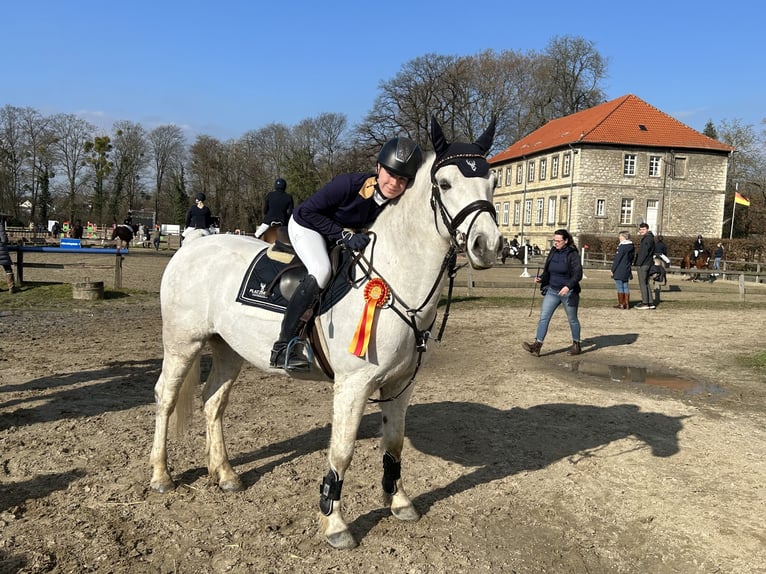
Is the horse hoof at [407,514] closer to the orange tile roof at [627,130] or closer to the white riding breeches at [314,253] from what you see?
the white riding breeches at [314,253]

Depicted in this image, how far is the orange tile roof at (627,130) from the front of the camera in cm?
5009

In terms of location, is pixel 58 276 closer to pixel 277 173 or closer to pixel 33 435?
pixel 33 435

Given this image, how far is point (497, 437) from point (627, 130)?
52.2 meters

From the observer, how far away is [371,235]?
393 cm

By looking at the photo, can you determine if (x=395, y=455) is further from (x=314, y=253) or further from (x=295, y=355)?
(x=314, y=253)

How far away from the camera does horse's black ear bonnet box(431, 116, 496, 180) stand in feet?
11.2

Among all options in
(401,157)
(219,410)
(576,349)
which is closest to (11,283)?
(219,410)

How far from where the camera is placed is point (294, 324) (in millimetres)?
3986

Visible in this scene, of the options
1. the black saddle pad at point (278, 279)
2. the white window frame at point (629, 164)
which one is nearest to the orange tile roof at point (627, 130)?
the white window frame at point (629, 164)

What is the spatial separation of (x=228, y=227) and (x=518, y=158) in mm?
31508

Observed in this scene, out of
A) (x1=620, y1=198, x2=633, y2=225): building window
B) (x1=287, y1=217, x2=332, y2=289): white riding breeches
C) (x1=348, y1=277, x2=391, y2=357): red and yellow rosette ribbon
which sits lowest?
(x1=348, y1=277, x2=391, y2=357): red and yellow rosette ribbon

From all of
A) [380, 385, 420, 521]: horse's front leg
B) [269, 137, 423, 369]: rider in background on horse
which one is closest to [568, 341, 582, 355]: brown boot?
[380, 385, 420, 521]: horse's front leg

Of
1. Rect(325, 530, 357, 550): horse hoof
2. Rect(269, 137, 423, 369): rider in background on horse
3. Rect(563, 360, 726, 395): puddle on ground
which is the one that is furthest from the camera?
Rect(563, 360, 726, 395): puddle on ground

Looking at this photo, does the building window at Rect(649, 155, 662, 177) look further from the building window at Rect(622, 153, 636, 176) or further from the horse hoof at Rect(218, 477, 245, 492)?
the horse hoof at Rect(218, 477, 245, 492)
